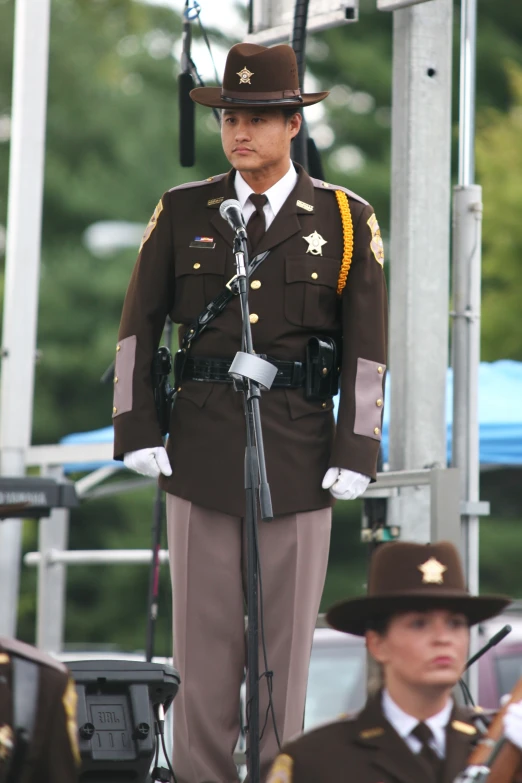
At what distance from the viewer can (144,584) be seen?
23.1 m

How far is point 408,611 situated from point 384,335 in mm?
1501

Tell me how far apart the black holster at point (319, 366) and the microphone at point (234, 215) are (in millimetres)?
388

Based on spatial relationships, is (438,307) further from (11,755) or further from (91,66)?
(91,66)

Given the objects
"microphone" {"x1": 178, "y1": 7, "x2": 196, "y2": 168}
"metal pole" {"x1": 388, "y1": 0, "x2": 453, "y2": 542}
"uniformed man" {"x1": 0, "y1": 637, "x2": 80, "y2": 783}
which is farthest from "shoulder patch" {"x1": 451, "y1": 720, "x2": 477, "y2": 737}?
"microphone" {"x1": 178, "y1": 7, "x2": 196, "y2": 168}

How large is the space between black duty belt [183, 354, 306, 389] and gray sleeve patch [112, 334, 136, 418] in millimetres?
167

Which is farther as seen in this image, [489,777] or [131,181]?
[131,181]

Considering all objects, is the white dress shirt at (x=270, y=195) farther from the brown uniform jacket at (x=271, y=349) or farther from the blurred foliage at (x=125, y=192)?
the blurred foliage at (x=125, y=192)

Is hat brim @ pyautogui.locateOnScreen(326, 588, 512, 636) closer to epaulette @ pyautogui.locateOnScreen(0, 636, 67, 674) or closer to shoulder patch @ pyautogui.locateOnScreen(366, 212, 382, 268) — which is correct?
epaulette @ pyautogui.locateOnScreen(0, 636, 67, 674)

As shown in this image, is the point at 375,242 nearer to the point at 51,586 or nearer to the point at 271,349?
the point at 271,349

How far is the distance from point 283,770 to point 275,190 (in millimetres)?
2007

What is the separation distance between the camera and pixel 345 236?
492 cm

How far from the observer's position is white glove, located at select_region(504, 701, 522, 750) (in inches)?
123

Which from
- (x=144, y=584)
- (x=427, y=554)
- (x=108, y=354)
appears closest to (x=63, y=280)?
(x=108, y=354)

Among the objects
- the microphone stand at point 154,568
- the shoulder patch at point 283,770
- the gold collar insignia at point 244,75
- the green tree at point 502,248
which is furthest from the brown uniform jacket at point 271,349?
the green tree at point 502,248
